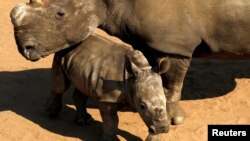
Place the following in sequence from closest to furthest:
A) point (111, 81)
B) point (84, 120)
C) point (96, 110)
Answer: point (111, 81) → point (84, 120) → point (96, 110)

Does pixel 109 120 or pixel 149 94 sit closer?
pixel 149 94

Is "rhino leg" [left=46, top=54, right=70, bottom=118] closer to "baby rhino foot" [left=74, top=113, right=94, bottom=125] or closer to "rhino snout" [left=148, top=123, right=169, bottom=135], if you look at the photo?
"baby rhino foot" [left=74, top=113, right=94, bottom=125]

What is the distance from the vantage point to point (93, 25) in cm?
590

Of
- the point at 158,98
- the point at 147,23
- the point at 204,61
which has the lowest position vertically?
the point at 204,61

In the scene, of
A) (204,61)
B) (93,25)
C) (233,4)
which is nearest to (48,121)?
(93,25)

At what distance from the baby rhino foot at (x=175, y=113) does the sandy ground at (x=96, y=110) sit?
0.08 metres

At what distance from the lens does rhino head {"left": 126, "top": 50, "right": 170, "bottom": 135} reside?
5.06 metres

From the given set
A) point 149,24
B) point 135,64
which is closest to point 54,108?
point 135,64

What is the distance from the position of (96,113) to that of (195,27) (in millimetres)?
1488

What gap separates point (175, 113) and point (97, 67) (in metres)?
1.14

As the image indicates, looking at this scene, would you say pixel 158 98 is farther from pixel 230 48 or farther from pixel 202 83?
pixel 202 83

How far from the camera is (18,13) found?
18.4 feet

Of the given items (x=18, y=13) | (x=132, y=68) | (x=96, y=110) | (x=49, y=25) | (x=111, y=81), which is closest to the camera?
(x=132, y=68)

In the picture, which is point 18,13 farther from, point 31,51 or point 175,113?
point 175,113
